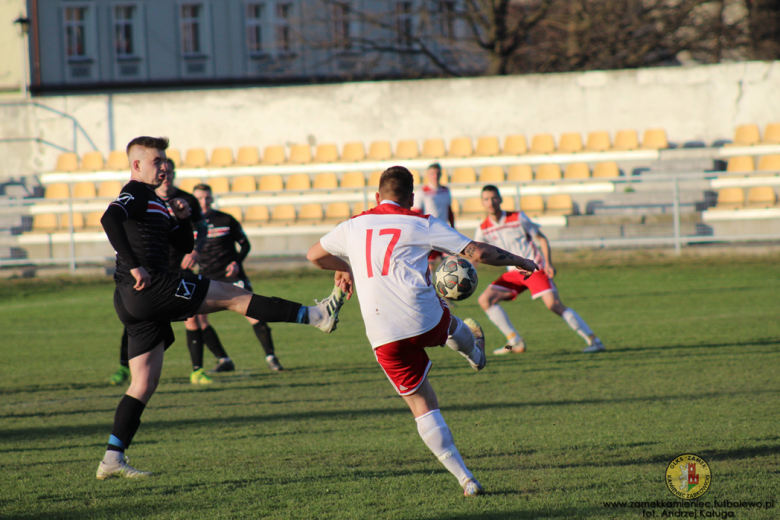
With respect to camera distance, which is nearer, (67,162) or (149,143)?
(149,143)

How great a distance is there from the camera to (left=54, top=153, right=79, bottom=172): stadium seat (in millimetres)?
23203

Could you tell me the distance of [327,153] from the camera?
2233cm

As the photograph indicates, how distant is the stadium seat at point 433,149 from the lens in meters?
21.8

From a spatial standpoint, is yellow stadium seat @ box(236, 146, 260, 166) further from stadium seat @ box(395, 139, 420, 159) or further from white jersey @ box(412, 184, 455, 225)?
white jersey @ box(412, 184, 455, 225)

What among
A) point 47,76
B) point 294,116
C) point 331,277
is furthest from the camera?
point 47,76

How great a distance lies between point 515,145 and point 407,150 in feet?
9.62

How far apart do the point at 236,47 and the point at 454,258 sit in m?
32.7

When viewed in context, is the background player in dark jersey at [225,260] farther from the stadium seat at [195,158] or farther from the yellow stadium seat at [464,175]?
the stadium seat at [195,158]

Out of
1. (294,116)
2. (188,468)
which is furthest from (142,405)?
(294,116)

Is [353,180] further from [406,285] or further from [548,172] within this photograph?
[406,285]

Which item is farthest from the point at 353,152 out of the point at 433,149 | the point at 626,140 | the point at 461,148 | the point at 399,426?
the point at 399,426

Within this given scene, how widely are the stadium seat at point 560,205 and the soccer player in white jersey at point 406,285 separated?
49.5 ft

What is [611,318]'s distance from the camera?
11.8 meters

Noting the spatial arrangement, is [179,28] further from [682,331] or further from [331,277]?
[682,331]
